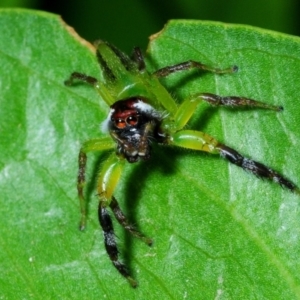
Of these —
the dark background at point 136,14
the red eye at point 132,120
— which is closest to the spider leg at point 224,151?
the red eye at point 132,120

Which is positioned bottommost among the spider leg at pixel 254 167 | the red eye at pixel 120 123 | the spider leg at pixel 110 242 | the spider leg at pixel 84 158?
the spider leg at pixel 110 242

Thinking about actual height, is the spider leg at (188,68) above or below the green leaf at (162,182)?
above

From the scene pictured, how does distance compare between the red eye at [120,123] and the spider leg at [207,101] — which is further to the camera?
the red eye at [120,123]

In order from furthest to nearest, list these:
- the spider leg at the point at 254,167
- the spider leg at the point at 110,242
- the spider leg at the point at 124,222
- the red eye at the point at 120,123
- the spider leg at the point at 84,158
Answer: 1. the red eye at the point at 120,123
2. the spider leg at the point at 84,158
3. the spider leg at the point at 124,222
4. the spider leg at the point at 110,242
5. the spider leg at the point at 254,167

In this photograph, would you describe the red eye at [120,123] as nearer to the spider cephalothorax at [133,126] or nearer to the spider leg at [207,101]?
the spider cephalothorax at [133,126]

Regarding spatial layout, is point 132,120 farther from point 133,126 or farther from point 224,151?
point 224,151

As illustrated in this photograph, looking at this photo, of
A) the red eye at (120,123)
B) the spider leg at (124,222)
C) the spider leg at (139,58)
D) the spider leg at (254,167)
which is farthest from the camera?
the spider leg at (139,58)

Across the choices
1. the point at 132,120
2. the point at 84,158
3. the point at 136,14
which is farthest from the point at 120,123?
the point at 136,14

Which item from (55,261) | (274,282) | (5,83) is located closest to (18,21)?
(5,83)
